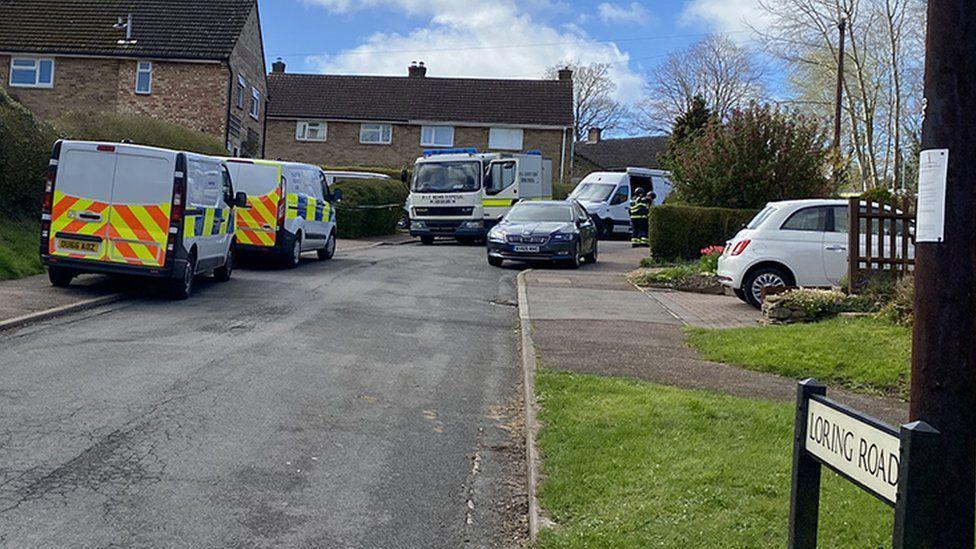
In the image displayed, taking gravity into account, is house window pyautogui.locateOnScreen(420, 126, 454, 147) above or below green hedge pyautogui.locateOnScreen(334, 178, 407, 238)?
above

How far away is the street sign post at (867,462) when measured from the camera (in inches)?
117

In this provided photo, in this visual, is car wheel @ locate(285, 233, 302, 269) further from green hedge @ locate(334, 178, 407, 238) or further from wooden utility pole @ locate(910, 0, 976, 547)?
wooden utility pole @ locate(910, 0, 976, 547)

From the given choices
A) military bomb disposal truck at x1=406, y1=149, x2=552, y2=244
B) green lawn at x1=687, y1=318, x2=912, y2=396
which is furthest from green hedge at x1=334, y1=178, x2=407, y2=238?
green lawn at x1=687, y1=318, x2=912, y2=396

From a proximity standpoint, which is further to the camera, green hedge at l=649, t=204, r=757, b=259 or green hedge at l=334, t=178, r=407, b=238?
green hedge at l=334, t=178, r=407, b=238

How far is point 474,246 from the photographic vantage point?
30297 millimetres

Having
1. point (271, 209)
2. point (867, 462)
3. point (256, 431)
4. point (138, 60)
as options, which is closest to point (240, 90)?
point (138, 60)

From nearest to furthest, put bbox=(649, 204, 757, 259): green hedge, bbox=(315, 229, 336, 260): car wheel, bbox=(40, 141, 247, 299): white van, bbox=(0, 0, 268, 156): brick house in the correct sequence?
bbox=(40, 141, 247, 299): white van
bbox=(649, 204, 757, 259): green hedge
bbox=(315, 229, 336, 260): car wheel
bbox=(0, 0, 268, 156): brick house

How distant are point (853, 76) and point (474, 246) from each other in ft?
101

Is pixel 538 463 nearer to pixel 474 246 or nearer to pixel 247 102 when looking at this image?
pixel 474 246

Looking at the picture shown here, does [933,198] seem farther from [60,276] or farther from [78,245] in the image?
[60,276]

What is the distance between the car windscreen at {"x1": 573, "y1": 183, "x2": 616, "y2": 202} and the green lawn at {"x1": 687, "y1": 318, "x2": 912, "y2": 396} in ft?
83.2

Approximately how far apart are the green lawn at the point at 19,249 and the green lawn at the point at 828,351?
9453mm

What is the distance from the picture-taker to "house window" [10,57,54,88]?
38.2 metres

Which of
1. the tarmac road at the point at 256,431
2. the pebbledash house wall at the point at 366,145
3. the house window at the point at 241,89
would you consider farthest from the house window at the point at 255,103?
the tarmac road at the point at 256,431
